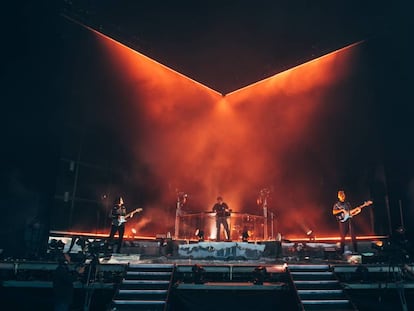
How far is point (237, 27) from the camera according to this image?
13188 mm

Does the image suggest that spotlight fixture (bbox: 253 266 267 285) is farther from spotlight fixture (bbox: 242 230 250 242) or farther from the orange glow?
the orange glow

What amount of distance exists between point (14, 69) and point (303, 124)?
36.2 ft

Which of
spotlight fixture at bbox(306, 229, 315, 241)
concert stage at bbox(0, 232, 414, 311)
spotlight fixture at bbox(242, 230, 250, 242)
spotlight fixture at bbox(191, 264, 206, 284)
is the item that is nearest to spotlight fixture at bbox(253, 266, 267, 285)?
concert stage at bbox(0, 232, 414, 311)

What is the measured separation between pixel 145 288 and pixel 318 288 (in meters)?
3.50

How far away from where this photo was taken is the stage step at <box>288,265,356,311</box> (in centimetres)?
659

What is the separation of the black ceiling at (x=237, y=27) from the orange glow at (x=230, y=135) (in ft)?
2.61

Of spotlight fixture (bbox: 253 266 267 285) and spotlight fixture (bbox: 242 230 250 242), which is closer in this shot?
spotlight fixture (bbox: 253 266 267 285)

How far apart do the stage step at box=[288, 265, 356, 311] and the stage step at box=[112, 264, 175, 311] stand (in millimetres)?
2609

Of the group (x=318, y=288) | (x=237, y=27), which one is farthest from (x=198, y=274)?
(x=237, y=27)

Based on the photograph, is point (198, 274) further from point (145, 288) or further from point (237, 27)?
point (237, 27)

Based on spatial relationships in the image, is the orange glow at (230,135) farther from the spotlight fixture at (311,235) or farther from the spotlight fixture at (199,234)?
the spotlight fixture at (199,234)

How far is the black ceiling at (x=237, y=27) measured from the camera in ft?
39.6

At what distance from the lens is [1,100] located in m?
10.4

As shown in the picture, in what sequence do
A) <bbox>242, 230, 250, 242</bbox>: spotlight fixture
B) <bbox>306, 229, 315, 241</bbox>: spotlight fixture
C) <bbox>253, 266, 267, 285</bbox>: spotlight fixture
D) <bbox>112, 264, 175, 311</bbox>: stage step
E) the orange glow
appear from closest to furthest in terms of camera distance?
<bbox>112, 264, 175, 311</bbox>: stage step → <bbox>253, 266, 267, 285</bbox>: spotlight fixture → <bbox>242, 230, 250, 242</bbox>: spotlight fixture → <bbox>306, 229, 315, 241</bbox>: spotlight fixture → the orange glow
